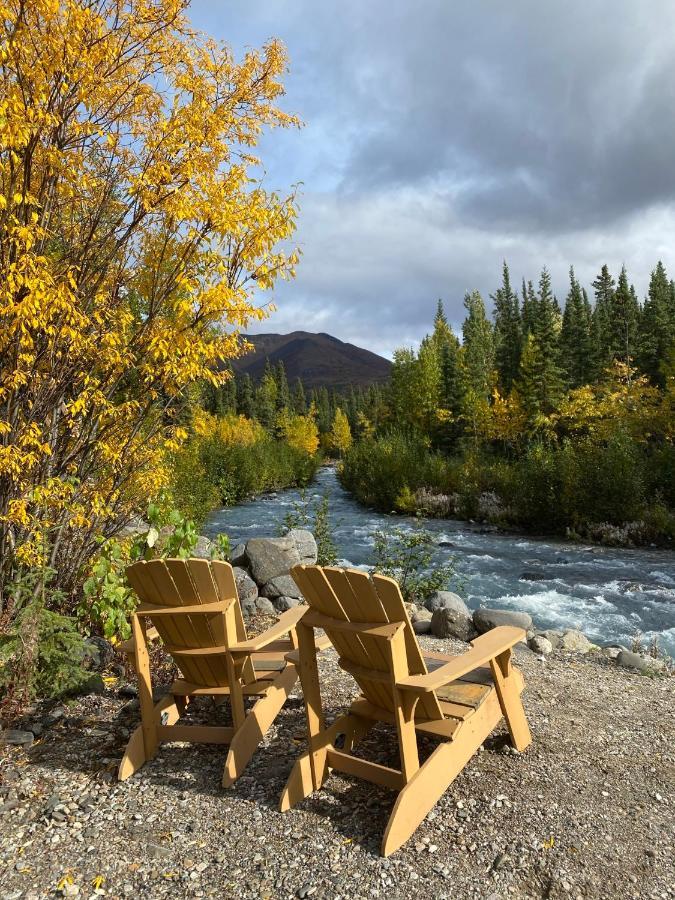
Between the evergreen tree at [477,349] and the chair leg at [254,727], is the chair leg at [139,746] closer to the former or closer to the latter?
the chair leg at [254,727]

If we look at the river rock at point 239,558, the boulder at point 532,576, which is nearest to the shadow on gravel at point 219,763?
the river rock at point 239,558

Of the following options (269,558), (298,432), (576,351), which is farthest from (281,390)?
(269,558)

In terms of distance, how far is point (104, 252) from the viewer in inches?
179

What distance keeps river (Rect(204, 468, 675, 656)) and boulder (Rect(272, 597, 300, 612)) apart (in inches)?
125

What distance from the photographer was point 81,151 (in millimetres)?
4262

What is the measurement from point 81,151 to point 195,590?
10.6 feet

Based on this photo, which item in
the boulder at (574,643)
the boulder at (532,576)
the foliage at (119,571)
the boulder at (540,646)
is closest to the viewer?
the foliage at (119,571)

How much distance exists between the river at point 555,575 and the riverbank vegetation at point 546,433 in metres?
1.71

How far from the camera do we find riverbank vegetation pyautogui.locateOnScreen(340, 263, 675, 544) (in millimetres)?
16766

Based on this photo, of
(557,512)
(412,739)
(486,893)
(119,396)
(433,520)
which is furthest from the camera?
(433,520)

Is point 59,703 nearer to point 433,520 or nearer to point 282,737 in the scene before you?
point 282,737

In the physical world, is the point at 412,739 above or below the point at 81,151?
below

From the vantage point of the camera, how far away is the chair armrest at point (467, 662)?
99.4 inches

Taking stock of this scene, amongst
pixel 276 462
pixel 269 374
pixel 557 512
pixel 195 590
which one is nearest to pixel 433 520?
pixel 557 512
